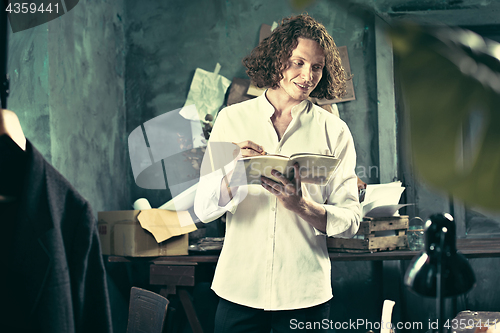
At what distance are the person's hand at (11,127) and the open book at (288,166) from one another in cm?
61

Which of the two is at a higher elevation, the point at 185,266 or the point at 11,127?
the point at 11,127

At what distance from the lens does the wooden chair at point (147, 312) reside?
1.74 m

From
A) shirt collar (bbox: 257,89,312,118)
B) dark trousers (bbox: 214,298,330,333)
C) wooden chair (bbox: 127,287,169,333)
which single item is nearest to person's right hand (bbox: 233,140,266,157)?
shirt collar (bbox: 257,89,312,118)

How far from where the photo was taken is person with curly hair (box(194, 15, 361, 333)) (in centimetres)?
130

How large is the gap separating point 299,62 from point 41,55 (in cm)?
142

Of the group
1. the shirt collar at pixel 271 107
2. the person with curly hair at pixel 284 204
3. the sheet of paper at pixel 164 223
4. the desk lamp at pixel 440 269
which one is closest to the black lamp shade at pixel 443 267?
the desk lamp at pixel 440 269

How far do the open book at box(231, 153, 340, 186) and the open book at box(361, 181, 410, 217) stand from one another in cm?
102

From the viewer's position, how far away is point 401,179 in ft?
8.85

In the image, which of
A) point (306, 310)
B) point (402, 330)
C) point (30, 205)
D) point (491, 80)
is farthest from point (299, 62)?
point (402, 330)

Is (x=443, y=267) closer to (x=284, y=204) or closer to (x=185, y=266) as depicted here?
(x=284, y=204)

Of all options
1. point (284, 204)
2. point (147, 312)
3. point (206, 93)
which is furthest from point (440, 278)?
point (206, 93)

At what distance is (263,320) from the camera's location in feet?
4.27

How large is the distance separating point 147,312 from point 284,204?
3.33ft

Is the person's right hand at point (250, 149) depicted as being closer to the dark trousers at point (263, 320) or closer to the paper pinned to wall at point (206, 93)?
the dark trousers at point (263, 320)
